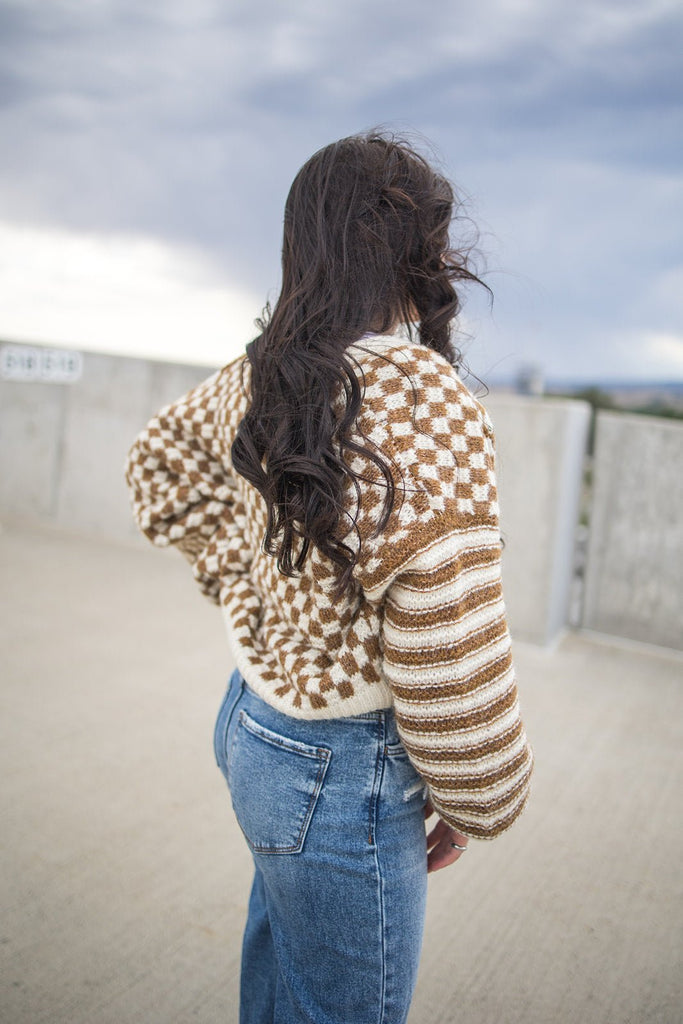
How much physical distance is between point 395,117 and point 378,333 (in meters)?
0.39

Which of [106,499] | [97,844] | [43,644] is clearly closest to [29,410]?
[106,499]

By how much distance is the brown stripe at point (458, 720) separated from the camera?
3.17ft

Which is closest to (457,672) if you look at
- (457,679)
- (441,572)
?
(457,679)

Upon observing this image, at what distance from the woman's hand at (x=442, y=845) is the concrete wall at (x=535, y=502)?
2.92 metres

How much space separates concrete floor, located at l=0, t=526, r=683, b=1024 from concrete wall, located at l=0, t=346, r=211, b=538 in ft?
5.97

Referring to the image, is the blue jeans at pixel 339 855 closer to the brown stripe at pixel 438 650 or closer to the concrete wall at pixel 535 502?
the brown stripe at pixel 438 650

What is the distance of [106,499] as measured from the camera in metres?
→ 5.55

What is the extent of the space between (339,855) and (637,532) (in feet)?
11.7

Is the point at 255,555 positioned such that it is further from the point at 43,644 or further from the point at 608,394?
the point at 608,394

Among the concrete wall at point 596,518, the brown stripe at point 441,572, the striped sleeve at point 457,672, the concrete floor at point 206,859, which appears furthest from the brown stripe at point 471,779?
the concrete wall at point 596,518

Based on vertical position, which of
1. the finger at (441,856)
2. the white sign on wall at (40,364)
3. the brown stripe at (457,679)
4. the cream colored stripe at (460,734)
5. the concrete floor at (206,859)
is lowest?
the concrete floor at (206,859)

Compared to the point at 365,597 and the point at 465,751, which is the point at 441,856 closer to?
the point at 465,751

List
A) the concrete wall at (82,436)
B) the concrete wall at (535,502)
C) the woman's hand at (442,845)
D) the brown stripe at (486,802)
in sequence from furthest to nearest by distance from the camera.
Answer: the concrete wall at (82,436) < the concrete wall at (535,502) < the woman's hand at (442,845) < the brown stripe at (486,802)

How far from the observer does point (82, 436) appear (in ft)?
18.4
